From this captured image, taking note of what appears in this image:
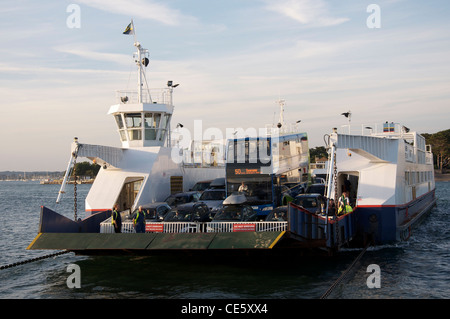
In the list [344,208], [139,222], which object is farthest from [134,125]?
[344,208]

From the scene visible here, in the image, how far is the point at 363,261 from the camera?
18344mm

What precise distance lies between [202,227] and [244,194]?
16.6 ft

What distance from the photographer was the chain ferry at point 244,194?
14.9 m

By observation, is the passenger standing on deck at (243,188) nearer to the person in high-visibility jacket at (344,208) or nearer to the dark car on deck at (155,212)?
the dark car on deck at (155,212)

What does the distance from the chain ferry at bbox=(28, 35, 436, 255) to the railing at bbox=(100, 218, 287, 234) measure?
1.5 inches

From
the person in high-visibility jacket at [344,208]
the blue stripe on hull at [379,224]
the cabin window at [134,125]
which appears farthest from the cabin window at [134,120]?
the blue stripe on hull at [379,224]

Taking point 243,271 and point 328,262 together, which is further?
point 328,262

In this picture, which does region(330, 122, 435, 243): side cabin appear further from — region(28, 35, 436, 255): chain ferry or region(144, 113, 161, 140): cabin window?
region(144, 113, 161, 140): cabin window
